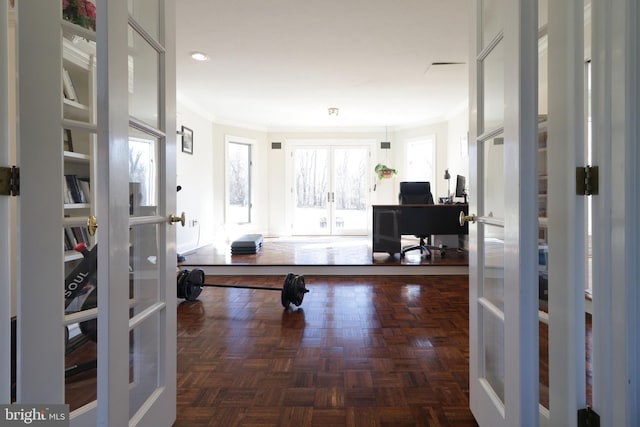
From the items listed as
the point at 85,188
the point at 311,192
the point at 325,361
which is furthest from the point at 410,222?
the point at 85,188

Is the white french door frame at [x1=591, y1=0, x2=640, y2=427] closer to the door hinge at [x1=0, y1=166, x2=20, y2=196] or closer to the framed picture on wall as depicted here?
the door hinge at [x1=0, y1=166, x2=20, y2=196]

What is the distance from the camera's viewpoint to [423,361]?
1980mm

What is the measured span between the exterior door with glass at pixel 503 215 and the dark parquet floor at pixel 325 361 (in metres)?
0.34

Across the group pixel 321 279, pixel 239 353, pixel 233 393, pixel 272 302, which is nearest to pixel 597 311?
pixel 233 393

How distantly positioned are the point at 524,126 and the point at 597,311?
1.75 feet

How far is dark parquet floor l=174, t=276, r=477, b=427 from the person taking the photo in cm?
152

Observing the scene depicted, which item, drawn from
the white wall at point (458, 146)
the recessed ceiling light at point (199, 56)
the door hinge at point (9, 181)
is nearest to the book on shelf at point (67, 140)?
the door hinge at point (9, 181)

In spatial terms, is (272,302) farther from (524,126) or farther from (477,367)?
(524,126)

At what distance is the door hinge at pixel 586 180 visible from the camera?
948 mm

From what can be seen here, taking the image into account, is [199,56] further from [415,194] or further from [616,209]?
[616,209]

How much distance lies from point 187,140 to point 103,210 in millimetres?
5129

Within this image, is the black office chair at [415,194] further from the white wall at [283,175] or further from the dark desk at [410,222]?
the white wall at [283,175]

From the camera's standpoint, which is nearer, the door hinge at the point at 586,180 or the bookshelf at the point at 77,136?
the door hinge at the point at 586,180

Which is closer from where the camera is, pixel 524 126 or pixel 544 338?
pixel 524 126
